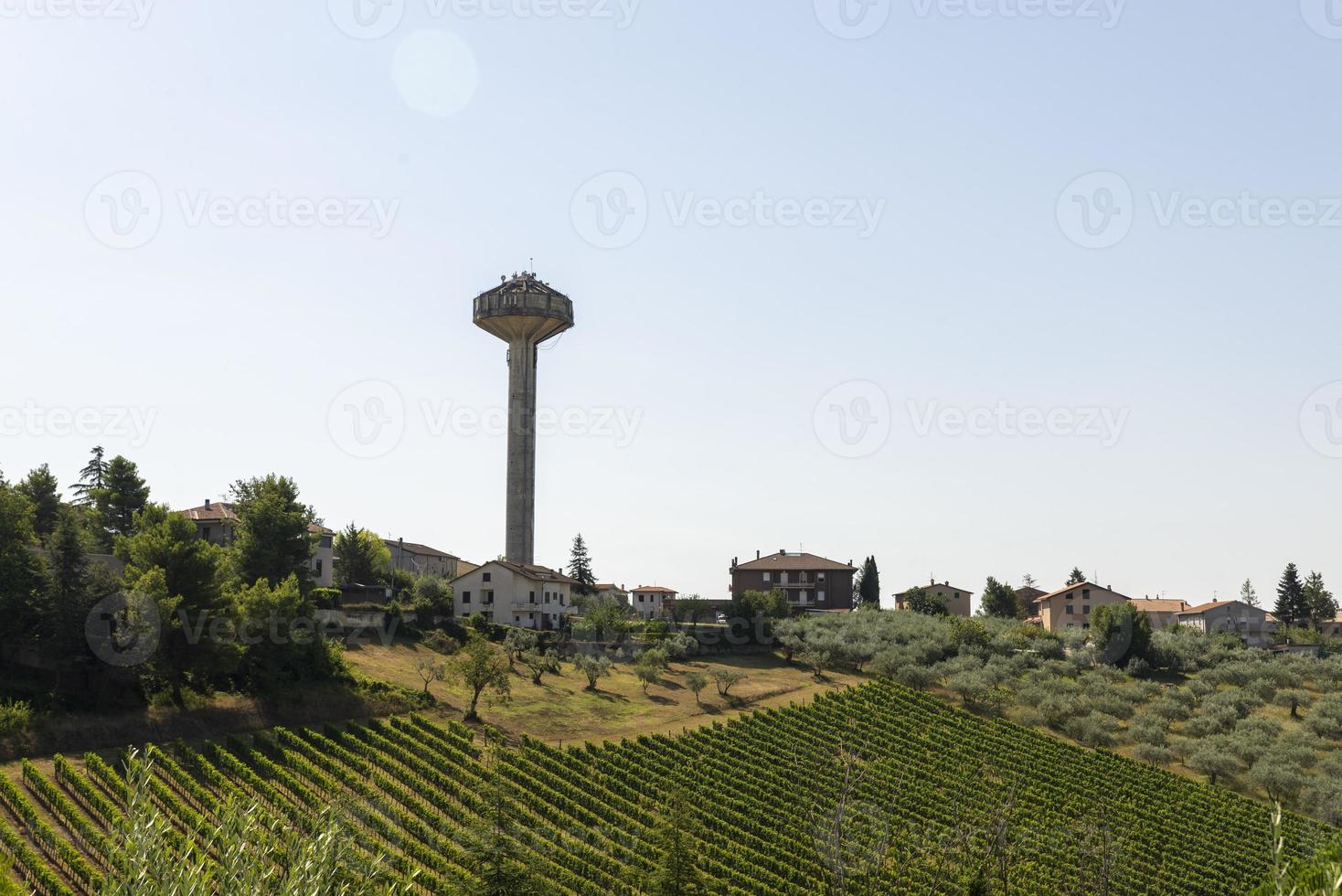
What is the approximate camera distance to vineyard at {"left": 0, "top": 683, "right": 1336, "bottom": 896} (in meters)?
39.2

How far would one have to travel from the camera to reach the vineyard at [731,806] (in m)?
39.2

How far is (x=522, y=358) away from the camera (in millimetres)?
107938

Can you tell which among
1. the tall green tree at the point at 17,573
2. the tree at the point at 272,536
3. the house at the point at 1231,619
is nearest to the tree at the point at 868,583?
the house at the point at 1231,619

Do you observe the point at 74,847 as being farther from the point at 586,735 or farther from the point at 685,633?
the point at 685,633

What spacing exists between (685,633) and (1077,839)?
40.0m

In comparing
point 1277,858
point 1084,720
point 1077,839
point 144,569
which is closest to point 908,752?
point 1077,839

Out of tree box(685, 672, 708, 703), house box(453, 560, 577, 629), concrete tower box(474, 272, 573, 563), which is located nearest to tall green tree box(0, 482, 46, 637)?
tree box(685, 672, 708, 703)

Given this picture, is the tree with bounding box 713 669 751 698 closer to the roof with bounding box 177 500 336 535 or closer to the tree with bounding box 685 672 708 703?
the tree with bounding box 685 672 708 703

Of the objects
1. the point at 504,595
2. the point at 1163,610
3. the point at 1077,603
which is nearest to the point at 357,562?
the point at 504,595

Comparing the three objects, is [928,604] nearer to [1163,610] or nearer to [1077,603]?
[1077,603]

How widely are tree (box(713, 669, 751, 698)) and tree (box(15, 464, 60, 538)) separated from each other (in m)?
45.5

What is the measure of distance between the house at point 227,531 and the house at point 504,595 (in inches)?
417

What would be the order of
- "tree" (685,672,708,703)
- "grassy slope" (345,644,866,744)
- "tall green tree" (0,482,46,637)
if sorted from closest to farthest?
"tall green tree" (0,482,46,637)
"grassy slope" (345,644,866,744)
"tree" (685,672,708,703)

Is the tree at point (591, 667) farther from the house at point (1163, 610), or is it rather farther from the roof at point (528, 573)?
the house at point (1163, 610)
